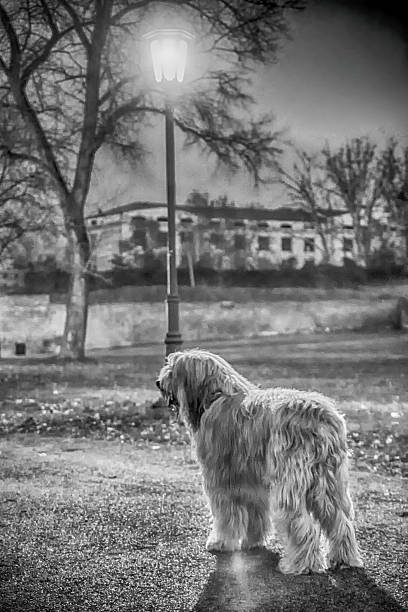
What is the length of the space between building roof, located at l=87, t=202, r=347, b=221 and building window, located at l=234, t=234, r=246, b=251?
0.29 meters

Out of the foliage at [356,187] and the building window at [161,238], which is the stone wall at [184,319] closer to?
the building window at [161,238]

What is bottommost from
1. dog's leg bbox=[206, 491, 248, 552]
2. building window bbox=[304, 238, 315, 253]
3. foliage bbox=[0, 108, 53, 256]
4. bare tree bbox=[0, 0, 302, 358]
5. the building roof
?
dog's leg bbox=[206, 491, 248, 552]

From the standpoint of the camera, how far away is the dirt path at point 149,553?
10.5 feet

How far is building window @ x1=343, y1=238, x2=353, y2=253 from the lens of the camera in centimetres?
1171

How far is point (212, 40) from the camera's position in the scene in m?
11.9

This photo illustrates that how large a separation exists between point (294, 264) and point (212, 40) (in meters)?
3.35

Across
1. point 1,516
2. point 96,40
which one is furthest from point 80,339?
point 1,516

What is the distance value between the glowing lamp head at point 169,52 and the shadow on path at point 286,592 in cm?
486

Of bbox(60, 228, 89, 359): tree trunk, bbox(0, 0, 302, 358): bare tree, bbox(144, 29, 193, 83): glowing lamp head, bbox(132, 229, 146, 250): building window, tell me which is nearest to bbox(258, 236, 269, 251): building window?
bbox(0, 0, 302, 358): bare tree

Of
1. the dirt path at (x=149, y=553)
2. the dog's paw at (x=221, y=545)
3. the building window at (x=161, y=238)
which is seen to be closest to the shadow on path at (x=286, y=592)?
the dirt path at (x=149, y=553)

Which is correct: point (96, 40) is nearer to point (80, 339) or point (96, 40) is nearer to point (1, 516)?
point (80, 339)

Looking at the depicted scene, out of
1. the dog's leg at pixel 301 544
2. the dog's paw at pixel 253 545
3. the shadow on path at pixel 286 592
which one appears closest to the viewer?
the shadow on path at pixel 286 592

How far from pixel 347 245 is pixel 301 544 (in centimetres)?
863

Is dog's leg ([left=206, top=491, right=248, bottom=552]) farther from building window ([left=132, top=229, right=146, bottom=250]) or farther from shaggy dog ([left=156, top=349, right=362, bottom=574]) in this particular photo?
building window ([left=132, top=229, right=146, bottom=250])
